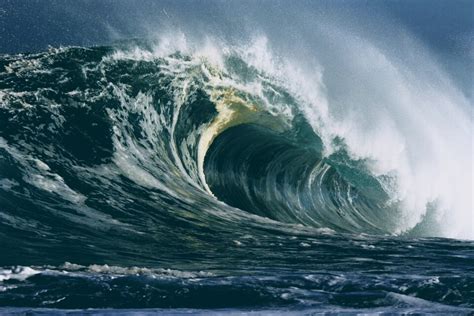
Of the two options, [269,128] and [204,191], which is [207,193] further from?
[269,128]

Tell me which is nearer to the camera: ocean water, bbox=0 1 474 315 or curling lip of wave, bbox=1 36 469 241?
ocean water, bbox=0 1 474 315

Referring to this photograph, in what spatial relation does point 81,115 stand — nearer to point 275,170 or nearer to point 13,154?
point 13,154

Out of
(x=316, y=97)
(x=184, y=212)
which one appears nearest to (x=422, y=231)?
(x=316, y=97)

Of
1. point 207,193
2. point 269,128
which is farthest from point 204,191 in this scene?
point 269,128

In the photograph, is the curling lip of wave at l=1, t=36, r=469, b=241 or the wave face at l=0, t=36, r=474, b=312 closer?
the wave face at l=0, t=36, r=474, b=312

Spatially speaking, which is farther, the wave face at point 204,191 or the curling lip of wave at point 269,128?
the curling lip of wave at point 269,128
